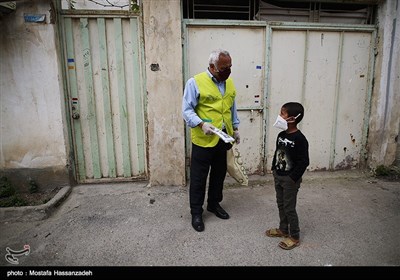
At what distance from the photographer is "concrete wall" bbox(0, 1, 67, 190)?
3793 mm

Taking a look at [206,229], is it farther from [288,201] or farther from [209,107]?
[209,107]

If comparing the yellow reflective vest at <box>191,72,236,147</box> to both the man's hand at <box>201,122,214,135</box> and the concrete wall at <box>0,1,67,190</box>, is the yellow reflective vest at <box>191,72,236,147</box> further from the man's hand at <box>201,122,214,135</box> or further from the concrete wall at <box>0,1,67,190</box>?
the concrete wall at <box>0,1,67,190</box>

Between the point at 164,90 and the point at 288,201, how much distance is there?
2.28 m

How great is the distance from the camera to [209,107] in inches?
119

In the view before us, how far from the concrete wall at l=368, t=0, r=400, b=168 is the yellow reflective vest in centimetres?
295

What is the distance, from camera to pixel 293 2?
439cm

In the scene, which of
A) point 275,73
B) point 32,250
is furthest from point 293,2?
point 32,250

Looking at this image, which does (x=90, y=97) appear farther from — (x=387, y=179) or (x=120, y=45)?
(x=387, y=179)

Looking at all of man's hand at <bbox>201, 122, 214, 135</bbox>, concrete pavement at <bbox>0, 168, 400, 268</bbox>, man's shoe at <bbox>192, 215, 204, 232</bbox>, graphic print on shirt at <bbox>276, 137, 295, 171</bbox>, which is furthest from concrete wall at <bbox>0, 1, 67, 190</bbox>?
graphic print on shirt at <bbox>276, 137, 295, 171</bbox>

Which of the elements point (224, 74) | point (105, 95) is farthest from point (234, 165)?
point (105, 95)

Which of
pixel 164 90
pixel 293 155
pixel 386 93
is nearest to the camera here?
pixel 293 155

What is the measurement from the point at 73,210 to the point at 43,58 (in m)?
2.09

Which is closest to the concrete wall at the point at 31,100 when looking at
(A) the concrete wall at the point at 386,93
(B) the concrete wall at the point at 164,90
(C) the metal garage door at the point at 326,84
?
(B) the concrete wall at the point at 164,90

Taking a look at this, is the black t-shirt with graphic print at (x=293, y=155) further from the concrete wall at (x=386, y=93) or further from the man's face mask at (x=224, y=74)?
the concrete wall at (x=386, y=93)
